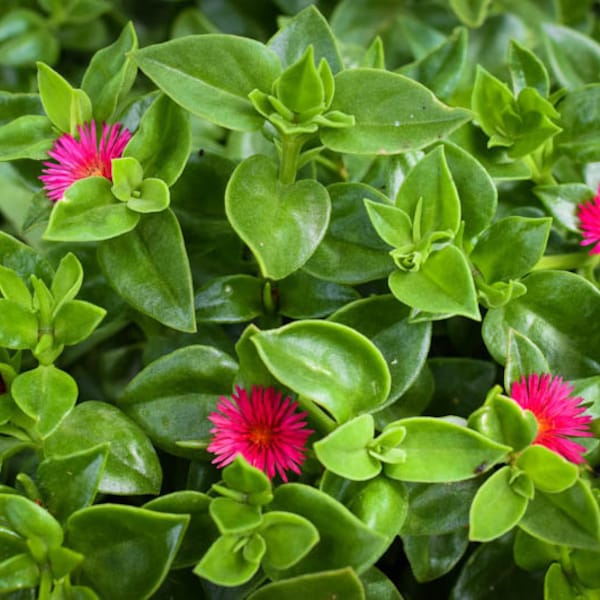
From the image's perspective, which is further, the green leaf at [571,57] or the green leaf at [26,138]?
the green leaf at [571,57]

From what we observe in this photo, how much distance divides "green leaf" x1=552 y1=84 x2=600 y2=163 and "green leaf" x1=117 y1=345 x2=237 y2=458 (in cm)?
34

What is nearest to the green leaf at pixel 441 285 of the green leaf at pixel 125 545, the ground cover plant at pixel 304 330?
the ground cover plant at pixel 304 330

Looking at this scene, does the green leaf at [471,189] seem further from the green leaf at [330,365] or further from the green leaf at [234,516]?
the green leaf at [234,516]

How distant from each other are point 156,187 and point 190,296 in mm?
87

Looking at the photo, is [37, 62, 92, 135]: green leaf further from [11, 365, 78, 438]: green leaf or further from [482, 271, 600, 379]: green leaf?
[482, 271, 600, 379]: green leaf

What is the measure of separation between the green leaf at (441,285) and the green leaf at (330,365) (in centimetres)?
5

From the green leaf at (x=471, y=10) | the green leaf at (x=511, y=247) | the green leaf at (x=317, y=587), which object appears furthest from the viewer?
the green leaf at (x=471, y=10)

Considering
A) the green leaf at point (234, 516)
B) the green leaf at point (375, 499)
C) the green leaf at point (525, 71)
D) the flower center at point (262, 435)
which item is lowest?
the green leaf at point (375, 499)

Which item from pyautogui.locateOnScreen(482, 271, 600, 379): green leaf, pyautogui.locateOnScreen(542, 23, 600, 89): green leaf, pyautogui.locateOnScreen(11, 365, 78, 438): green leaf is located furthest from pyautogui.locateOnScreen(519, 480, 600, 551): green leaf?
pyautogui.locateOnScreen(542, 23, 600, 89): green leaf

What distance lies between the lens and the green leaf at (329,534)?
503mm

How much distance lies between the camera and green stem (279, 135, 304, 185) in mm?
616

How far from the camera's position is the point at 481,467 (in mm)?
526

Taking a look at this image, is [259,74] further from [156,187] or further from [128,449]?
[128,449]

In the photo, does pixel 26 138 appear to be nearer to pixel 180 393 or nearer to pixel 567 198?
pixel 180 393
